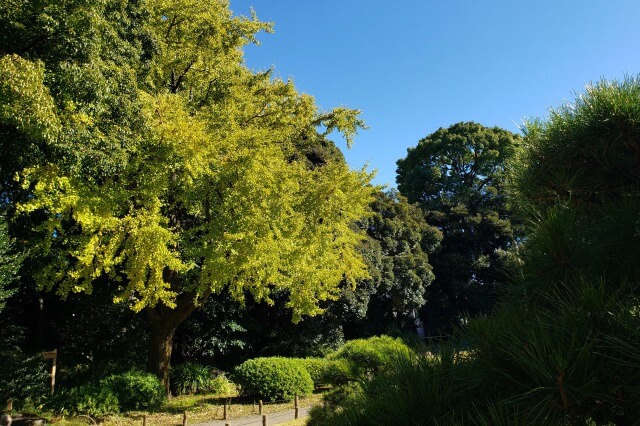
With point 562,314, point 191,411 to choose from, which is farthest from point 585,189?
point 191,411

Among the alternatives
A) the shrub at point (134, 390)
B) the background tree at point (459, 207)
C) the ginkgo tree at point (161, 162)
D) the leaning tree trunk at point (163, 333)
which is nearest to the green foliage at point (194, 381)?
the leaning tree trunk at point (163, 333)

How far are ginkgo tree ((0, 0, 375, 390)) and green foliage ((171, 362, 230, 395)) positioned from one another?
4.98 feet

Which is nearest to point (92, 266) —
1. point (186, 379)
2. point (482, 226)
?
point (186, 379)

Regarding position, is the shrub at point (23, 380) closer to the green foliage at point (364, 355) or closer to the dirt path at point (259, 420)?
the dirt path at point (259, 420)

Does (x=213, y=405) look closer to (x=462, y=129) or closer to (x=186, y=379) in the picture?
(x=186, y=379)

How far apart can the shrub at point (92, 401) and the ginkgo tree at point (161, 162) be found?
1863 millimetres

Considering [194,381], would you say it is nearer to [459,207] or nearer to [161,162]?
[161,162]

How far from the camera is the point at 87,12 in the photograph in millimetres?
7484

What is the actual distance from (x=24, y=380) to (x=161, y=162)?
6732 millimetres

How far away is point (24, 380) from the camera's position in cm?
1073

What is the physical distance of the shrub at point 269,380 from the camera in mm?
12367

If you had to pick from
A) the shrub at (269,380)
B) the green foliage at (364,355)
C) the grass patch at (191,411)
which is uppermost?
the green foliage at (364,355)

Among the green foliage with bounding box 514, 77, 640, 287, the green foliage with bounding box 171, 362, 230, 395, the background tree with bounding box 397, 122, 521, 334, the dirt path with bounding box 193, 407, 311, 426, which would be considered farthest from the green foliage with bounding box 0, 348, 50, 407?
the background tree with bounding box 397, 122, 521, 334

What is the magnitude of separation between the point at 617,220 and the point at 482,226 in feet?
88.2
